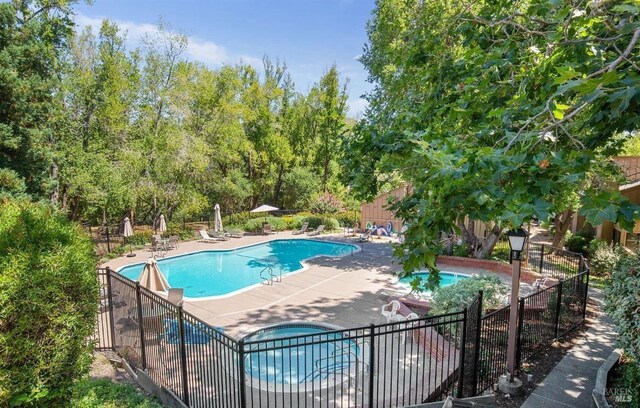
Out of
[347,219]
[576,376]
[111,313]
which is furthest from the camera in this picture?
[347,219]

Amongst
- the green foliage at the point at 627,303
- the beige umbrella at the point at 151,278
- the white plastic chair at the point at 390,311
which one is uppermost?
the green foliage at the point at 627,303

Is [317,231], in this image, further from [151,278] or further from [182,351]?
[182,351]

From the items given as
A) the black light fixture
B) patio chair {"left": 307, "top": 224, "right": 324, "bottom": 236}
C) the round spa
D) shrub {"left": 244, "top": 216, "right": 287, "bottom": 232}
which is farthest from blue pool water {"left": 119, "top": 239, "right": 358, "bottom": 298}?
the black light fixture

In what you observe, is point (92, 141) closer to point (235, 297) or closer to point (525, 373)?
point (235, 297)

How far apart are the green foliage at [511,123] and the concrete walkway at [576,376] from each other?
10.1ft

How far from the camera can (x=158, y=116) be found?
20.8m

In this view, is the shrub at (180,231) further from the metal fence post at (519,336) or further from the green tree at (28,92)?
the metal fence post at (519,336)

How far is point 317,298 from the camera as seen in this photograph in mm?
10344

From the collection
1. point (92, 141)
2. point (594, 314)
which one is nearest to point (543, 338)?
point (594, 314)

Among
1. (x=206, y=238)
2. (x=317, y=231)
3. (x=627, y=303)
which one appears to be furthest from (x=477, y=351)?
(x=206, y=238)

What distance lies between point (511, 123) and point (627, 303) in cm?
260

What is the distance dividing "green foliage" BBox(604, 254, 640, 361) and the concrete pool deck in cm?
501

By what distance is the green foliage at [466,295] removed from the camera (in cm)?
713

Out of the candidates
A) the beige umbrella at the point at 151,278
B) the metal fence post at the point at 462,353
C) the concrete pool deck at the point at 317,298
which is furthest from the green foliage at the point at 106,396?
the metal fence post at the point at 462,353
